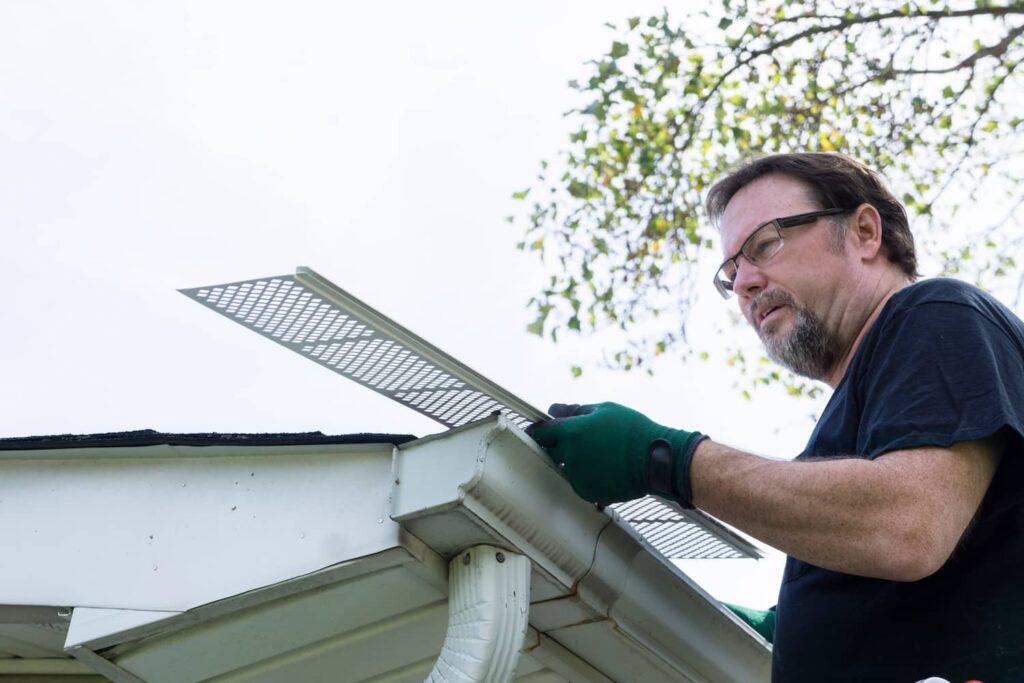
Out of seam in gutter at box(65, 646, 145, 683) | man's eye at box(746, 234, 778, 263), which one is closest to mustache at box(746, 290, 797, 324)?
man's eye at box(746, 234, 778, 263)

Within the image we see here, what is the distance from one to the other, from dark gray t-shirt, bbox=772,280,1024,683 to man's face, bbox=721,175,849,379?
443mm

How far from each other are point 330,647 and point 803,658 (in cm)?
92

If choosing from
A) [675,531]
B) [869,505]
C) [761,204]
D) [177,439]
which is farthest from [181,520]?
[761,204]

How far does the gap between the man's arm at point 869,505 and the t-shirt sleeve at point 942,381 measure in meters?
0.04

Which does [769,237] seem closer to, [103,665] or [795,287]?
[795,287]

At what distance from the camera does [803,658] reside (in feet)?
7.10

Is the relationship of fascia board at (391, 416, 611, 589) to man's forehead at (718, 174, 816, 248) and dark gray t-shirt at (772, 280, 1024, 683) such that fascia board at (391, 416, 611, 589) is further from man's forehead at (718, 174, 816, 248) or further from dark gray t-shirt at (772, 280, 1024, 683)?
man's forehead at (718, 174, 816, 248)

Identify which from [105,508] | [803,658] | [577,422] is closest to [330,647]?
[105,508]

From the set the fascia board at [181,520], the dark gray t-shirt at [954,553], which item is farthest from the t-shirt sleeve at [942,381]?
the fascia board at [181,520]

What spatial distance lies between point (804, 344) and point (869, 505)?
0.87 m

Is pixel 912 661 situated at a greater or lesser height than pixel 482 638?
greater

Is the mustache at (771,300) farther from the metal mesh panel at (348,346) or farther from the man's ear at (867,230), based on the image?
the metal mesh panel at (348,346)

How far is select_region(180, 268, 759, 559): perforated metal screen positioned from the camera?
1.99 meters

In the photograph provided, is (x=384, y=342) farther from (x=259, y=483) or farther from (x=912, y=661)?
(x=912, y=661)
